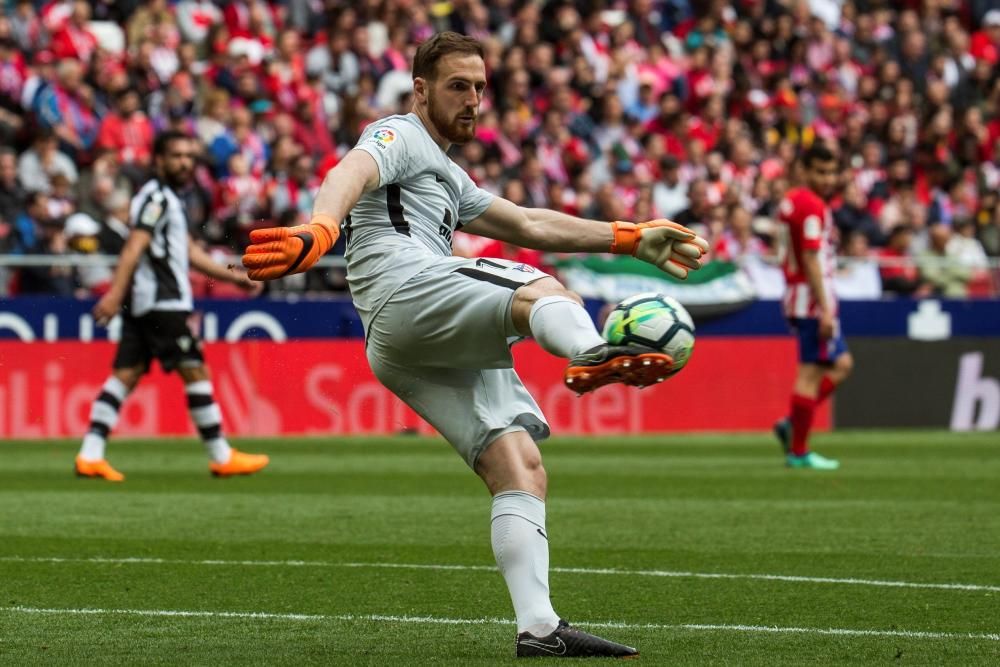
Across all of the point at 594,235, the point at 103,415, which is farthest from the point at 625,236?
the point at 103,415

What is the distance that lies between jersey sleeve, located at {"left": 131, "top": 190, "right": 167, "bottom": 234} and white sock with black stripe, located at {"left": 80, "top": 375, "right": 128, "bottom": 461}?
1.15 meters

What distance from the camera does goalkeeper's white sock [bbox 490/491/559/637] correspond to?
591 centimetres

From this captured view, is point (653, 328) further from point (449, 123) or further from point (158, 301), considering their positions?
point (158, 301)

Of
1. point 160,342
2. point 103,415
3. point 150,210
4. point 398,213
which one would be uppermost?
point 150,210

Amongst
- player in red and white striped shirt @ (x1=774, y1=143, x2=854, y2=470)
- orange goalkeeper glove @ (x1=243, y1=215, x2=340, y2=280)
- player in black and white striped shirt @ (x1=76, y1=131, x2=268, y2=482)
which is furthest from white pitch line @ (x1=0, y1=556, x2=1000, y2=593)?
player in red and white striped shirt @ (x1=774, y1=143, x2=854, y2=470)

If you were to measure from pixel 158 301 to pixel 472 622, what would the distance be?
672 cm

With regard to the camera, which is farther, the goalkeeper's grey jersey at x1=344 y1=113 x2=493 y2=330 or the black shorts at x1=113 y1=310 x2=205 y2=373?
the black shorts at x1=113 y1=310 x2=205 y2=373

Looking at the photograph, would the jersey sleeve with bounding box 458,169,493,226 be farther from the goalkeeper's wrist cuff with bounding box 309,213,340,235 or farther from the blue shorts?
the blue shorts

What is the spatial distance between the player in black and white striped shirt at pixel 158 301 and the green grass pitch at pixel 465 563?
1.67ft

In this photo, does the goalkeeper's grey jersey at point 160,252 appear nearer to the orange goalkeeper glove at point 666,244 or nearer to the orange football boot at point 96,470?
the orange football boot at point 96,470

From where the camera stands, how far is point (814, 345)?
47.4 ft

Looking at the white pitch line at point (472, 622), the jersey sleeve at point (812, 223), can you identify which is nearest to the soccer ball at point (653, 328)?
the white pitch line at point (472, 622)

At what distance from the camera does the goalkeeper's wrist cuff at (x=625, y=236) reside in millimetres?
6473

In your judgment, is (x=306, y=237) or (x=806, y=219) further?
(x=806, y=219)
